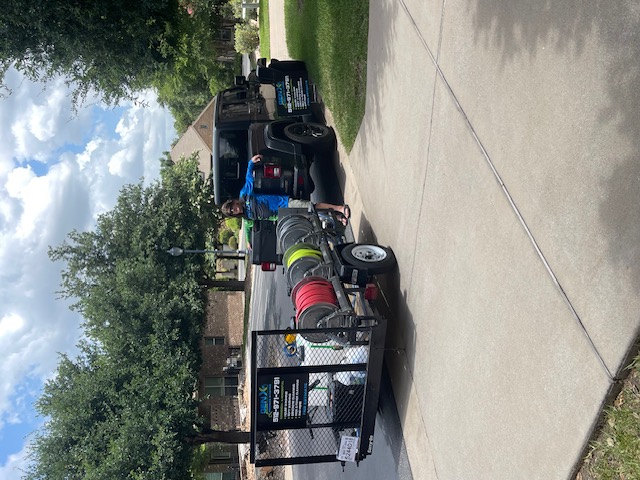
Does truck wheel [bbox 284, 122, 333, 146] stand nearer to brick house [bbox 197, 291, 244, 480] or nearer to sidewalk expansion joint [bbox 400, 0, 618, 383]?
sidewalk expansion joint [bbox 400, 0, 618, 383]

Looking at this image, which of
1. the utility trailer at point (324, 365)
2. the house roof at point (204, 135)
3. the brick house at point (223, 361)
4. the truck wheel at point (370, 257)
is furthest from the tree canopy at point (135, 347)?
the house roof at point (204, 135)

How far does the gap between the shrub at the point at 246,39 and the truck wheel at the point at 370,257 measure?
752 inches

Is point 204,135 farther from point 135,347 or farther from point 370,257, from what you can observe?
point 370,257

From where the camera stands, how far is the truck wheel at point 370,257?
7.62 meters

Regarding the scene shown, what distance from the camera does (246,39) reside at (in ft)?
80.0

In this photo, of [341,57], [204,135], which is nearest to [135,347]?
[341,57]

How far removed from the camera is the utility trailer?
6801 mm

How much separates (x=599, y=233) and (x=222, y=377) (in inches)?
924

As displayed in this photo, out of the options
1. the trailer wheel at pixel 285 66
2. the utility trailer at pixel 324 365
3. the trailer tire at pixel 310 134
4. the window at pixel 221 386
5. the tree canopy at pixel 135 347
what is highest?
the trailer wheel at pixel 285 66

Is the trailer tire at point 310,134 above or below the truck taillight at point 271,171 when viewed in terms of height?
above

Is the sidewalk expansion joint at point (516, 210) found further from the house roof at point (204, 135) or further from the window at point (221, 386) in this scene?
the house roof at point (204, 135)

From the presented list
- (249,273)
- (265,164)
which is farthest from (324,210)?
(249,273)

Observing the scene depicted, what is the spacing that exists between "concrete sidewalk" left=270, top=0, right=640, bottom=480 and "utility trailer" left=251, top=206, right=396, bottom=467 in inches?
22.9

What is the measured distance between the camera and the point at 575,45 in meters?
3.94
